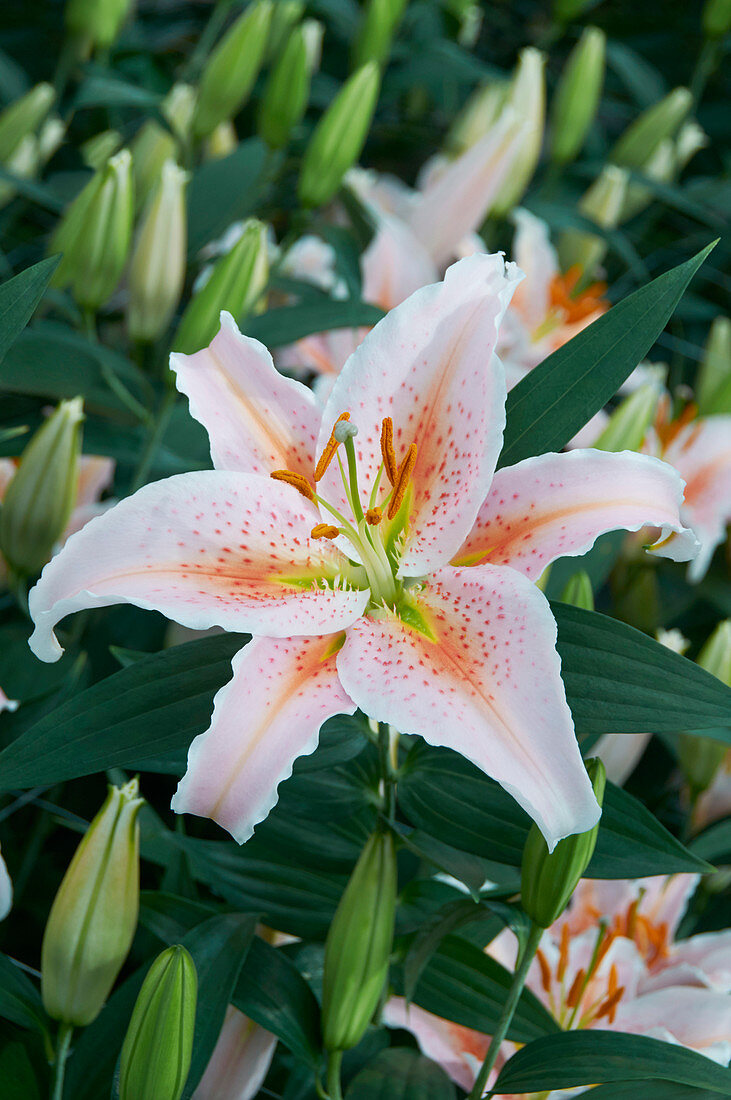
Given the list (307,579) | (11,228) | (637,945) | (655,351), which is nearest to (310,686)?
(307,579)

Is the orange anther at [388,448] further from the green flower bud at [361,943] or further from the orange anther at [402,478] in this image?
the green flower bud at [361,943]

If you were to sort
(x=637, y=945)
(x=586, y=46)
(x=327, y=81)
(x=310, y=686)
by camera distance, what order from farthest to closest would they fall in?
(x=327, y=81) → (x=586, y=46) → (x=637, y=945) → (x=310, y=686)

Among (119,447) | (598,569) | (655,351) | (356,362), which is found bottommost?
(655,351)

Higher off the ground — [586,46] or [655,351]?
[586,46]

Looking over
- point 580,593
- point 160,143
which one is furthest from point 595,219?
point 580,593

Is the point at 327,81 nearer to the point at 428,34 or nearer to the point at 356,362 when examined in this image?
the point at 428,34

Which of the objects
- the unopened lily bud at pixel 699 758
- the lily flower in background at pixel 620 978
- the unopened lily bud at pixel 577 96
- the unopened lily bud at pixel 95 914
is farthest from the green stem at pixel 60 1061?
the unopened lily bud at pixel 577 96

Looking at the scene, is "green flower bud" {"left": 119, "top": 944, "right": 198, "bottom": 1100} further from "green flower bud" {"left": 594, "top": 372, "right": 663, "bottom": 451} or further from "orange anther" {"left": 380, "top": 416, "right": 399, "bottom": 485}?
"green flower bud" {"left": 594, "top": 372, "right": 663, "bottom": 451}

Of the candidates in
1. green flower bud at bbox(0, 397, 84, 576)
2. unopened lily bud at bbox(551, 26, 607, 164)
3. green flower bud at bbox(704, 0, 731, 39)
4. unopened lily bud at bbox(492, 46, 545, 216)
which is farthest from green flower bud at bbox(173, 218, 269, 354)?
green flower bud at bbox(704, 0, 731, 39)
